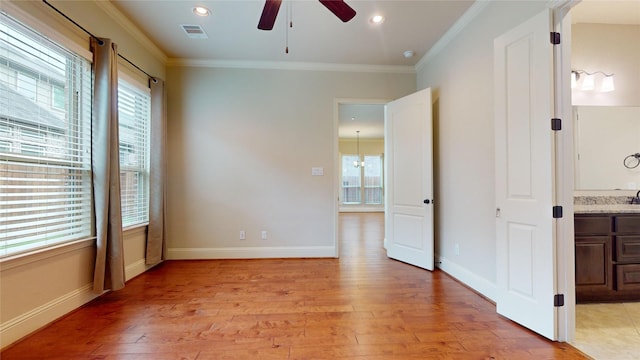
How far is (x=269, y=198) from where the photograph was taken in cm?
408

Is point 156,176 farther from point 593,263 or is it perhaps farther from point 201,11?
point 593,263

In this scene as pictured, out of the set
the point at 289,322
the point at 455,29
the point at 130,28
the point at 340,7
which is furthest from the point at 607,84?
the point at 130,28

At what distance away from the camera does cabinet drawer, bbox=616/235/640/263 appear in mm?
2424

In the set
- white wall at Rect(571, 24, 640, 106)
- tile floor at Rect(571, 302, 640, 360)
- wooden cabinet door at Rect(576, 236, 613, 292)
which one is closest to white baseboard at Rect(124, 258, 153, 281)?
tile floor at Rect(571, 302, 640, 360)

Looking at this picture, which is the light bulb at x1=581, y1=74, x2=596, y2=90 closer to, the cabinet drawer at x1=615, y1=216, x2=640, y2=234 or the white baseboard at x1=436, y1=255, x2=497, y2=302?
the cabinet drawer at x1=615, y1=216, x2=640, y2=234

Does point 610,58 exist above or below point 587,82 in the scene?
above

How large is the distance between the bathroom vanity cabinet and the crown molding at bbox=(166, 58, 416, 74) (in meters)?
2.96

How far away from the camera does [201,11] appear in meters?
2.81

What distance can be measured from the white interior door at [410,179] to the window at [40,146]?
3.58 metres

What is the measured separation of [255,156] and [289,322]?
253cm

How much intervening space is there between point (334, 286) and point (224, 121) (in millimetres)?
2810

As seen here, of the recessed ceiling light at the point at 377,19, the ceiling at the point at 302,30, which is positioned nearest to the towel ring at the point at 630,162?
the ceiling at the point at 302,30

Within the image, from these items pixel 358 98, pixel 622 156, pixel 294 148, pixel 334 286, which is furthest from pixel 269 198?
pixel 622 156

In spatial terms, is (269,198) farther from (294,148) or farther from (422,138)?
(422,138)
